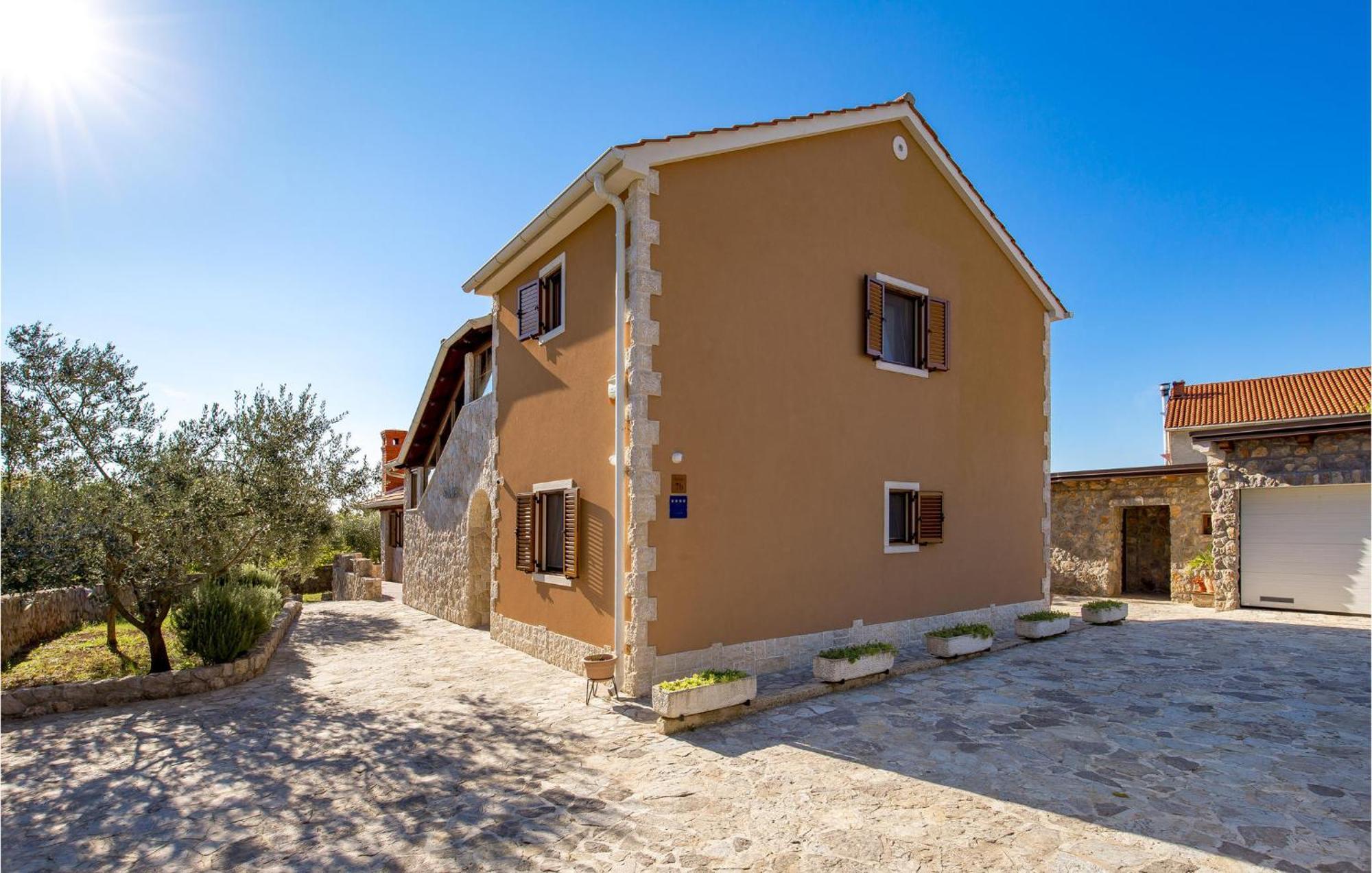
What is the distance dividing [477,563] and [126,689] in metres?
5.91

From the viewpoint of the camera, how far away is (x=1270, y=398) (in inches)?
778

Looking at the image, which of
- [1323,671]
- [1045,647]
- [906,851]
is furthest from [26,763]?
[1323,671]

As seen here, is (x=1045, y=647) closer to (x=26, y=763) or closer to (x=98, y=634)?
(x=26, y=763)

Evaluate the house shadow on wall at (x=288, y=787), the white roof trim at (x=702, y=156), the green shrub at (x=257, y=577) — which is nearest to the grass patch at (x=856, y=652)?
the house shadow on wall at (x=288, y=787)

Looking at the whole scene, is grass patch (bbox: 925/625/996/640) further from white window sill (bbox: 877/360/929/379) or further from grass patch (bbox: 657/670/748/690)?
white window sill (bbox: 877/360/929/379)

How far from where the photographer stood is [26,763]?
19.8ft

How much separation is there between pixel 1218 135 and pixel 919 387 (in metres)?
7.30

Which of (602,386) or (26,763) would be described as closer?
(26,763)

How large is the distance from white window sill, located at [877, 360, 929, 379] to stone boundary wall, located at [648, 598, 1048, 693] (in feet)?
12.1

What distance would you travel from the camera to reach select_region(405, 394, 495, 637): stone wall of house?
12836 millimetres

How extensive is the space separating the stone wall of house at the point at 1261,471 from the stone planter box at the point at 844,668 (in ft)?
34.4

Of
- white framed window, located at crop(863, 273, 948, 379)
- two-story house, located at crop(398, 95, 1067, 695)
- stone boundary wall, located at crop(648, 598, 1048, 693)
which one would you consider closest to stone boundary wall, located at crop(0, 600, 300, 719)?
two-story house, located at crop(398, 95, 1067, 695)

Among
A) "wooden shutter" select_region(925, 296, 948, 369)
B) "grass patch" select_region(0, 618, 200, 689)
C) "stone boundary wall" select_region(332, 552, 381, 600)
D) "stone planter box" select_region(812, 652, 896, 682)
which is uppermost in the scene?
"wooden shutter" select_region(925, 296, 948, 369)

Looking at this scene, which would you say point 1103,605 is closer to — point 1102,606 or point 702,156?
point 1102,606
